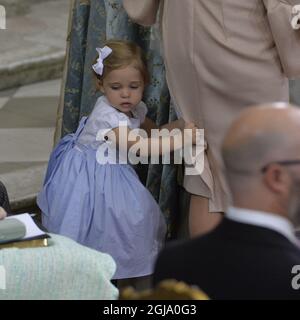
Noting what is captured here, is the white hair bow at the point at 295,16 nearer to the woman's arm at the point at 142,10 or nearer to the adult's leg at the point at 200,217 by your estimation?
the woman's arm at the point at 142,10

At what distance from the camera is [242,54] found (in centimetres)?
398

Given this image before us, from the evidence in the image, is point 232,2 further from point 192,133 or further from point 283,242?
point 283,242

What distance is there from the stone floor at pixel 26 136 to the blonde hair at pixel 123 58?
0.91 m

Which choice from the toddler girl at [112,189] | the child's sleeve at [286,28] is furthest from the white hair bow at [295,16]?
the toddler girl at [112,189]

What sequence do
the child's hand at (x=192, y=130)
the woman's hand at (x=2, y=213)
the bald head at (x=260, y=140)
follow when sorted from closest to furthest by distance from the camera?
the bald head at (x=260, y=140) → the woman's hand at (x=2, y=213) → the child's hand at (x=192, y=130)

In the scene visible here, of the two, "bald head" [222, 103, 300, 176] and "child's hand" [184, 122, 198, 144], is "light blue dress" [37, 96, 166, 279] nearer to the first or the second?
"child's hand" [184, 122, 198, 144]

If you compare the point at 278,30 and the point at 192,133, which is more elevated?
the point at 278,30

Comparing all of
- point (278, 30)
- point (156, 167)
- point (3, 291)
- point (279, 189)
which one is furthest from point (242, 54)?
point (279, 189)

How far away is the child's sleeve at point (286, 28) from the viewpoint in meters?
3.87

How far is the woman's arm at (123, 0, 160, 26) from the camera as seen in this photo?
164 inches

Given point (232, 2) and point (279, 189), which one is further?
point (232, 2)

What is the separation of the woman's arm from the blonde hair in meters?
0.12

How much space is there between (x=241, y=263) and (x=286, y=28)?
60.4 inches
